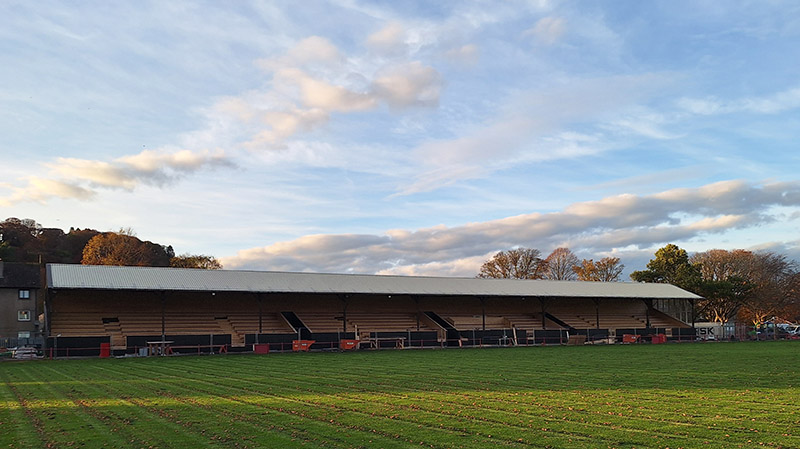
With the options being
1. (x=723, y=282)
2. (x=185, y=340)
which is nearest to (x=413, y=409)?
(x=185, y=340)

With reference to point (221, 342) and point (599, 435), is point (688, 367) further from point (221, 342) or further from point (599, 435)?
point (221, 342)

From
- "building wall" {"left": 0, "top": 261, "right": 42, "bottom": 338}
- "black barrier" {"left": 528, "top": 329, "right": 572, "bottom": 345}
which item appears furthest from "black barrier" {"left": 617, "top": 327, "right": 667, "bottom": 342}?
"building wall" {"left": 0, "top": 261, "right": 42, "bottom": 338}

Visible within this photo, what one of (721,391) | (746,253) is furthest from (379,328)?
(746,253)

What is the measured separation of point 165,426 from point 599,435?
6354 millimetres

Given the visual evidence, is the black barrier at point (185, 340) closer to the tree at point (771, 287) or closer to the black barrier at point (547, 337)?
the black barrier at point (547, 337)

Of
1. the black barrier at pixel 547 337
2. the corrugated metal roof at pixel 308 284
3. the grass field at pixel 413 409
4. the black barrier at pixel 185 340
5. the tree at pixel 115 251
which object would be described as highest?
the tree at pixel 115 251

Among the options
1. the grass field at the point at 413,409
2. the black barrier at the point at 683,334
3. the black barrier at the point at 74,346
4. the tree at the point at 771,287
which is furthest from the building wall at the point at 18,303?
the tree at the point at 771,287

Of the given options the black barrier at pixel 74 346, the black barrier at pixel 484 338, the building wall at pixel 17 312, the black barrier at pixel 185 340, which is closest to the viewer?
the black barrier at pixel 74 346

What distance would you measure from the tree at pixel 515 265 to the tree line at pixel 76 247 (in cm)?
3447

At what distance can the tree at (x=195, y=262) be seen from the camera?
77.7 m

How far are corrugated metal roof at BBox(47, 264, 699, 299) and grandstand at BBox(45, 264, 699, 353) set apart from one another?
8 centimetres

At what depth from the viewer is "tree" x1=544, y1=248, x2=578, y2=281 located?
8388 centimetres

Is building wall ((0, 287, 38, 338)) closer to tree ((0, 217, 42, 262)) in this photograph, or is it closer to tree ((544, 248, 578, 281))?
tree ((0, 217, 42, 262))

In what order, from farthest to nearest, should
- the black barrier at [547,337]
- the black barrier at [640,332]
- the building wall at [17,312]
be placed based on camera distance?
the building wall at [17,312] → the black barrier at [640,332] → the black barrier at [547,337]
